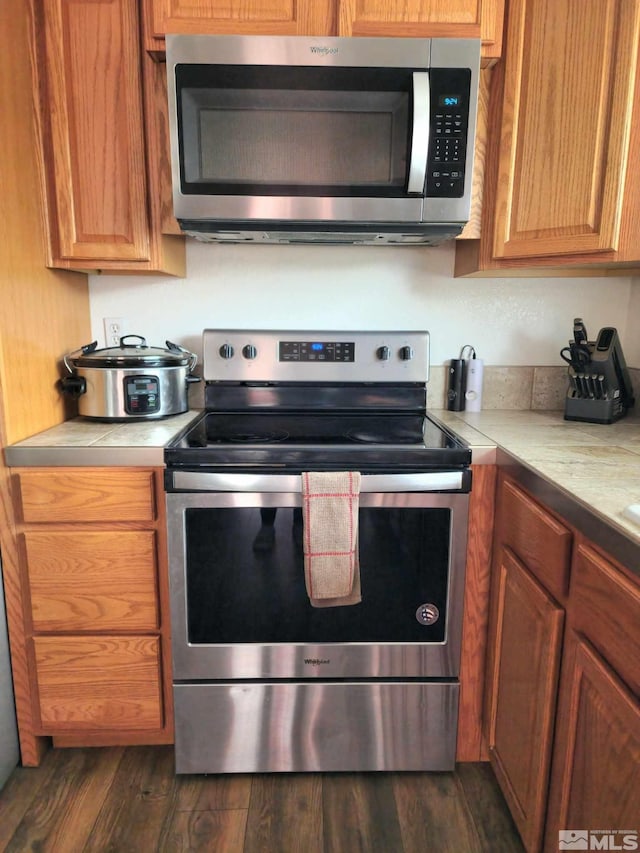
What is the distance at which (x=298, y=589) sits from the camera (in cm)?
133

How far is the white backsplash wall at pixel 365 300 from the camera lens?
5.91 feet

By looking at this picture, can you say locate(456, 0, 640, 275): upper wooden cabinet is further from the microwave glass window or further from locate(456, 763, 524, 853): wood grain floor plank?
locate(456, 763, 524, 853): wood grain floor plank

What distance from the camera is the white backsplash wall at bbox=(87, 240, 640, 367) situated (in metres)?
1.80

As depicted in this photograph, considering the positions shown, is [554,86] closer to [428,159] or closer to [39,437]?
[428,159]

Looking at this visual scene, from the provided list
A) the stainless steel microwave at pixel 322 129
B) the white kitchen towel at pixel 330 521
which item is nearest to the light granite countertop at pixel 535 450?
the white kitchen towel at pixel 330 521

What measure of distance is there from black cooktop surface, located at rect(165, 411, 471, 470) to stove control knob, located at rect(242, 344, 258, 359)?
222 mm

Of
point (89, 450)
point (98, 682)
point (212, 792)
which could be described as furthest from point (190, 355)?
→ point (212, 792)

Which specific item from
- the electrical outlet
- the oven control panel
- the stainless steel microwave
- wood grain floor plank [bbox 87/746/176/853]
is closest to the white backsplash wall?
the electrical outlet

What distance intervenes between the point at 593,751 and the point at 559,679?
5.5 inches

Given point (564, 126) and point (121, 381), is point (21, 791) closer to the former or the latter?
point (121, 381)

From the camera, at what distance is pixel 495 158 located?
1.47 m

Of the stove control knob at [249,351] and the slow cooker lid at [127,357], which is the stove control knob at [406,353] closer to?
the stove control knob at [249,351]

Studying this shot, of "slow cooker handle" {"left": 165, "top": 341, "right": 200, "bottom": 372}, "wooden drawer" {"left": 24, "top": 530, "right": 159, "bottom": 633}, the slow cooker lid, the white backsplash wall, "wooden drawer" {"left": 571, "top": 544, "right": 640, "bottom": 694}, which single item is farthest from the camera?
the white backsplash wall

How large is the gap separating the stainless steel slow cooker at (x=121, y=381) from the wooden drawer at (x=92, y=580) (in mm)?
375
